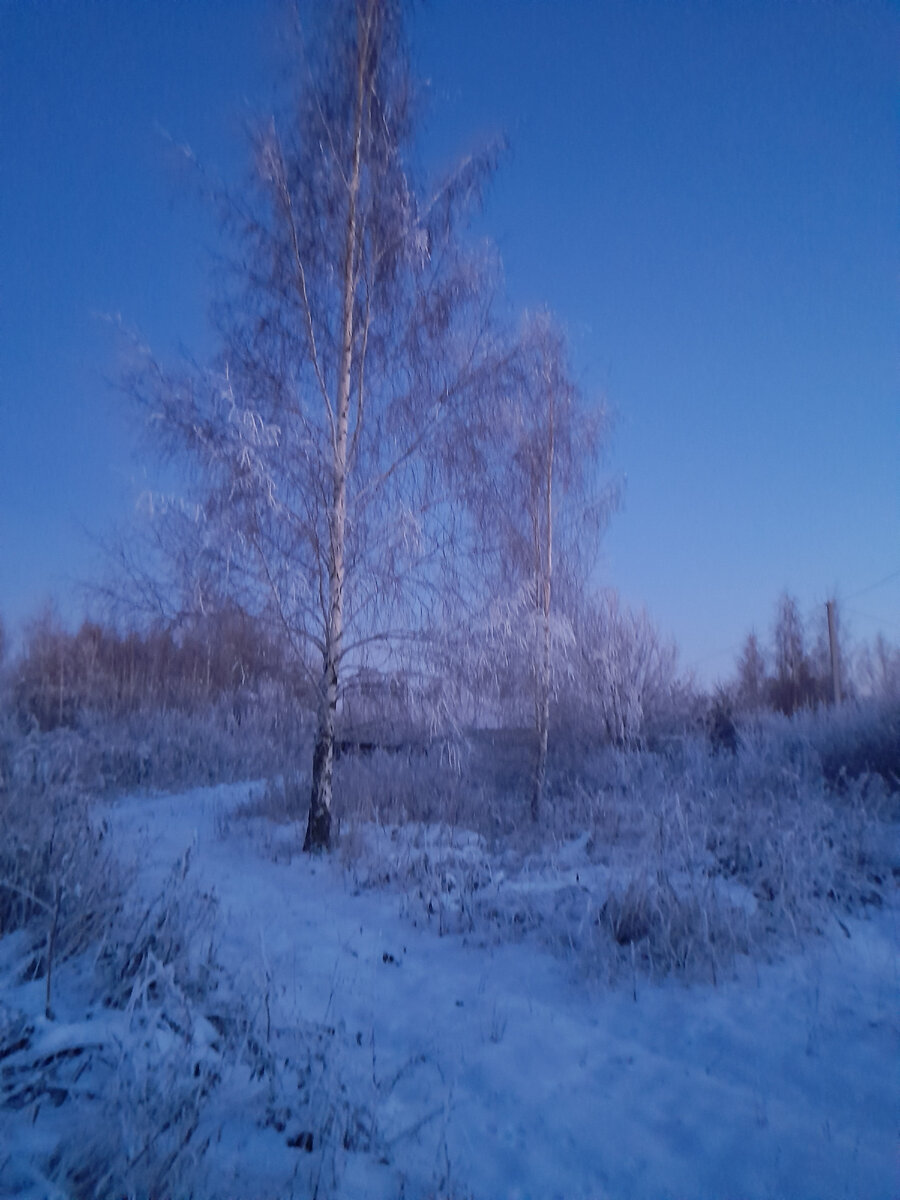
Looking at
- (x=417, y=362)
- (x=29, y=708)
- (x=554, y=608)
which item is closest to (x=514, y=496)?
(x=554, y=608)

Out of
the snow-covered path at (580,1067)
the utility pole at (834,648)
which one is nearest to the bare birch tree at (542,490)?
the snow-covered path at (580,1067)

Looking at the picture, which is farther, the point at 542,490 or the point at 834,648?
the point at 834,648

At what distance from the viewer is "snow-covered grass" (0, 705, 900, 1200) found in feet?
7.32

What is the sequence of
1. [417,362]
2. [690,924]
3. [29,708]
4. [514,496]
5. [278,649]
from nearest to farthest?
[690,924] → [278,649] → [417,362] → [514,496] → [29,708]

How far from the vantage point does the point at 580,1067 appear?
3.15 metres

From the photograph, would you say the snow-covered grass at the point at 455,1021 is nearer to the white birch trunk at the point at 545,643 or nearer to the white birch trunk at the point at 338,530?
the white birch trunk at the point at 338,530

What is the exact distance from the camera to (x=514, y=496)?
10.3 meters

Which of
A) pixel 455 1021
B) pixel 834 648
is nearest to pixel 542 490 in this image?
pixel 455 1021

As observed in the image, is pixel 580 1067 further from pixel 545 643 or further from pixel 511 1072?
pixel 545 643

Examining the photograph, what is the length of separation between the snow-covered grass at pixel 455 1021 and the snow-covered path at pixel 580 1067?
1 centimetres

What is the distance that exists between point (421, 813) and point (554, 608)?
397 cm

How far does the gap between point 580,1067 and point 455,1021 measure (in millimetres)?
749

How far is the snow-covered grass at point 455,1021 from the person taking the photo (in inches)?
87.8

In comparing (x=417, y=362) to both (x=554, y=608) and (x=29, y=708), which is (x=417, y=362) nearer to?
(x=554, y=608)
